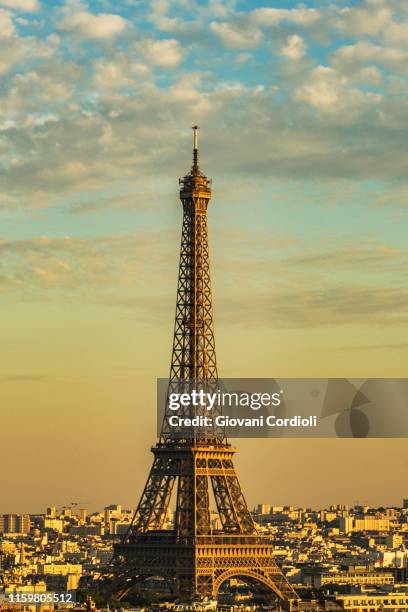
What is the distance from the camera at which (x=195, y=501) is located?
366 ft

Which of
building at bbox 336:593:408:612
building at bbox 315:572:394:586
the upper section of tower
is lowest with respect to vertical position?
building at bbox 336:593:408:612

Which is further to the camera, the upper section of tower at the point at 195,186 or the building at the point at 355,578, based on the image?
the building at the point at 355,578

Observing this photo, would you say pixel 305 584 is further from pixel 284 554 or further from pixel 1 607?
pixel 1 607

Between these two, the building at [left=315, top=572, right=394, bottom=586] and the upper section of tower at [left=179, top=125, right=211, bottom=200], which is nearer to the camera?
the upper section of tower at [left=179, top=125, right=211, bottom=200]

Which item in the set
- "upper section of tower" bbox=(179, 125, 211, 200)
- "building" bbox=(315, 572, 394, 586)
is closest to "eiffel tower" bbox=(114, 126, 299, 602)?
"upper section of tower" bbox=(179, 125, 211, 200)

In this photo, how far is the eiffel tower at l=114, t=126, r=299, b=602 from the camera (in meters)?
110

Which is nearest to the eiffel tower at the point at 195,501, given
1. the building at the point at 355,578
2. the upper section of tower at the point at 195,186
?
Result: the upper section of tower at the point at 195,186

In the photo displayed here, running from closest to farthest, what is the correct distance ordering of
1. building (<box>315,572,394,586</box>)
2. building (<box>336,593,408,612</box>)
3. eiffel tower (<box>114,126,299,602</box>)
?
1. eiffel tower (<box>114,126,299,602</box>)
2. building (<box>336,593,408,612</box>)
3. building (<box>315,572,394,586</box>)

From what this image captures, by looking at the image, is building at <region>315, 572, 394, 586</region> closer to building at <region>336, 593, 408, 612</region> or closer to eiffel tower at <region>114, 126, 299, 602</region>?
building at <region>336, 593, 408, 612</region>

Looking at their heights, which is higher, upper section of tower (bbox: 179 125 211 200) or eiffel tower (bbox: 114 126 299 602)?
upper section of tower (bbox: 179 125 211 200)

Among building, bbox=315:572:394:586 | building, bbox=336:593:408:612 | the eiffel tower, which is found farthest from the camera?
building, bbox=315:572:394:586

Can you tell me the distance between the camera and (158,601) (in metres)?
121

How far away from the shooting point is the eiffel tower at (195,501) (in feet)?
362

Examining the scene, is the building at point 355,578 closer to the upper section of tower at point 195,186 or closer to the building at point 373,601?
the building at point 373,601
